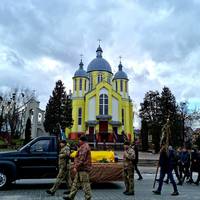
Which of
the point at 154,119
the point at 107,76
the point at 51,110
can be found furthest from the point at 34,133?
the point at 154,119

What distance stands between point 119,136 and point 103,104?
6.00 metres

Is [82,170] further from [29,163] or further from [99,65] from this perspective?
[99,65]

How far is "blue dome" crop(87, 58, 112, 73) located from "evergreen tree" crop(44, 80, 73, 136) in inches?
258

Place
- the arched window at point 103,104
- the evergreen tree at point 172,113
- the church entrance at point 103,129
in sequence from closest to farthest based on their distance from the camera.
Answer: the evergreen tree at point 172,113 < the church entrance at point 103,129 < the arched window at point 103,104

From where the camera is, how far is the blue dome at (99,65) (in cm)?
5806

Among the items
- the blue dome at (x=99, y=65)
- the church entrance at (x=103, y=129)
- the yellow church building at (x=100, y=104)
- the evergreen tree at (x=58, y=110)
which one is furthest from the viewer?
the blue dome at (x=99, y=65)

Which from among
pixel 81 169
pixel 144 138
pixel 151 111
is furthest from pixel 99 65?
pixel 81 169

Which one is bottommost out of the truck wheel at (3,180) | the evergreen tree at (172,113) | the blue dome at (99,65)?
the truck wheel at (3,180)

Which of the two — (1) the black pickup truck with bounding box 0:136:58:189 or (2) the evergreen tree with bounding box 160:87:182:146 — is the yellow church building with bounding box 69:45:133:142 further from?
(1) the black pickup truck with bounding box 0:136:58:189

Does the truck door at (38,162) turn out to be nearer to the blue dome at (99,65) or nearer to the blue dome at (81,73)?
the blue dome at (81,73)

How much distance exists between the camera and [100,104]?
170 ft

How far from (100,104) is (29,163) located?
40.5 meters

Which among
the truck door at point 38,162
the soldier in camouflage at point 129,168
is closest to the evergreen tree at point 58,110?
the truck door at point 38,162

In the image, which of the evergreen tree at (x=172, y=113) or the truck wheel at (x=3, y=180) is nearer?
the truck wheel at (x=3, y=180)
